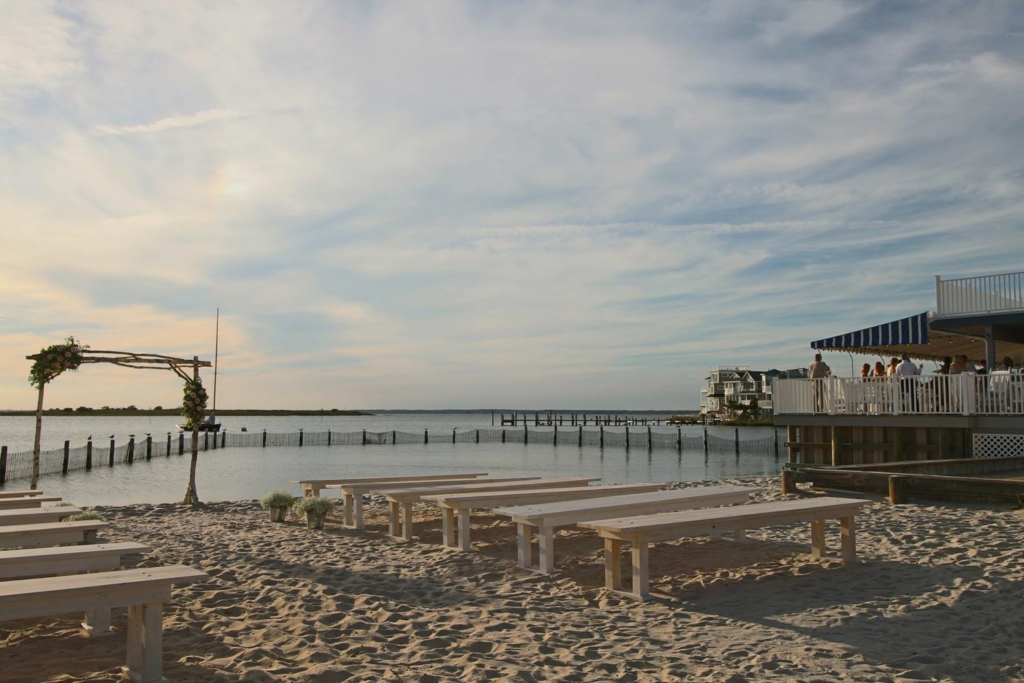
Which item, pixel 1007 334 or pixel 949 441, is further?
pixel 1007 334

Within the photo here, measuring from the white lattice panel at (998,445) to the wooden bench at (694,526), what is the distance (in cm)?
997

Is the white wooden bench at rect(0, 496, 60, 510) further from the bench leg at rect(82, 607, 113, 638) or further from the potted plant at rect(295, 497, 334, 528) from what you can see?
the bench leg at rect(82, 607, 113, 638)

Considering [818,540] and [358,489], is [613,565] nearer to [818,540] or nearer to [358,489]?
[818,540]

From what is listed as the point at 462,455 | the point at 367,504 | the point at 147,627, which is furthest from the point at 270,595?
the point at 462,455

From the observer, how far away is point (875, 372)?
18578 millimetres

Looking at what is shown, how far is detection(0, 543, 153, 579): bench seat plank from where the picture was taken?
5344mm

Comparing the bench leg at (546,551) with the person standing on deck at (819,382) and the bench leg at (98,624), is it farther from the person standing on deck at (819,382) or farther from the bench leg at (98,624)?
the person standing on deck at (819,382)

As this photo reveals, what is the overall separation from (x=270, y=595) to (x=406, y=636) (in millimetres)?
1783

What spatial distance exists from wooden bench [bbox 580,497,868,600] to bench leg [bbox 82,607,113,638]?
3.76 m

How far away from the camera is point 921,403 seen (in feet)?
56.4

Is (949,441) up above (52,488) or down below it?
above

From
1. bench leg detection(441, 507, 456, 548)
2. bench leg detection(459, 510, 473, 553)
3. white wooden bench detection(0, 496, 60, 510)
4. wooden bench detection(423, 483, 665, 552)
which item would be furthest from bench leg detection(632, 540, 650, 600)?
white wooden bench detection(0, 496, 60, 510)

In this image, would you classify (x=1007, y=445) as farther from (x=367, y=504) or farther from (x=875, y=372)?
(x=367, y=504)

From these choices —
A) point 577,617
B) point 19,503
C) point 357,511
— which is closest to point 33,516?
point 19,503
